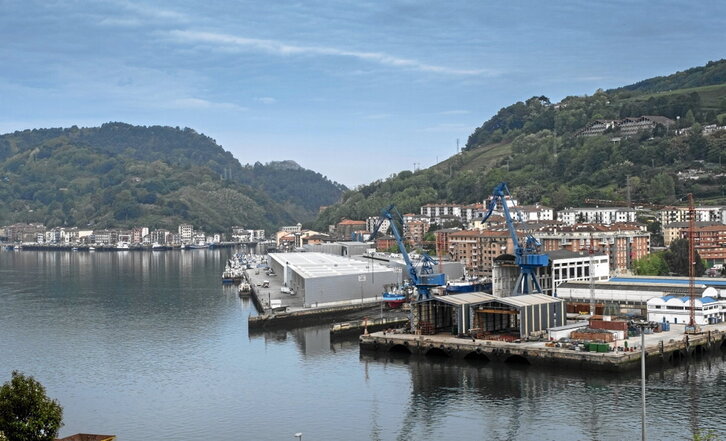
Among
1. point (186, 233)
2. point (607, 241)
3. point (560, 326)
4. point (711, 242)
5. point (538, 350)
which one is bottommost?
point (538, 350)

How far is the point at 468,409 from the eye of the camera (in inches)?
706

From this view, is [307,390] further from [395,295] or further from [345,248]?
[345,248]

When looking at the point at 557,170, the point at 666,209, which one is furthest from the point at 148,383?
the point at 557,170

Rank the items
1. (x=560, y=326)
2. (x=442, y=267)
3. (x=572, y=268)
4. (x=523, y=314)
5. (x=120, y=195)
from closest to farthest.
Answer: (x=523, y=314) < (x=560, y=326) < (x=572, y=268) < (x=442, y=267) < (x=120, y=195)

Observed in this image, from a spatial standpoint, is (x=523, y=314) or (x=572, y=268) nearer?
(x=523, y=314)

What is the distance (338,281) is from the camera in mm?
32625

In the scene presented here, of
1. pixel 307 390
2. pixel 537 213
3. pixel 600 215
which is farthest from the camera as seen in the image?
pixel 537 213

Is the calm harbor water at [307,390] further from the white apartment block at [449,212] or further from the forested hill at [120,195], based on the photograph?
the forested hill at [120,195]

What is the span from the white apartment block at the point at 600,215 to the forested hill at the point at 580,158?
3.32 metres

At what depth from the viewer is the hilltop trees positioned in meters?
11.7

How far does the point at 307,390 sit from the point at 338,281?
41.8ft

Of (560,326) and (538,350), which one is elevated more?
(560,326)

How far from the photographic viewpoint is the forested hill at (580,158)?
56438 mm

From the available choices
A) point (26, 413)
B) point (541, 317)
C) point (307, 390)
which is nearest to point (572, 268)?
point (541, 317)
